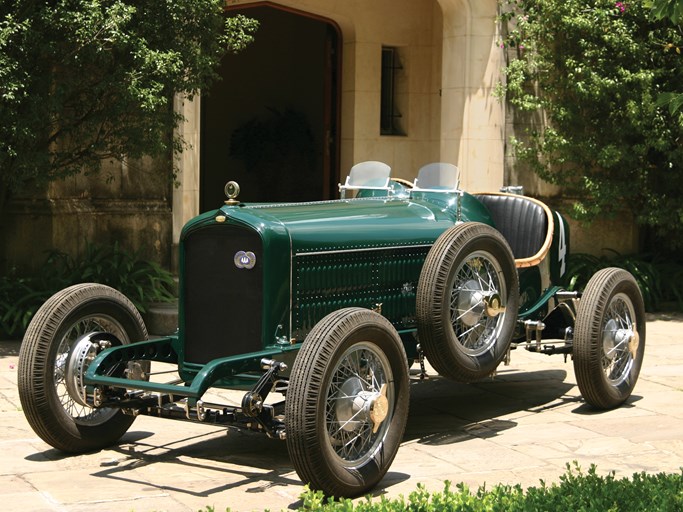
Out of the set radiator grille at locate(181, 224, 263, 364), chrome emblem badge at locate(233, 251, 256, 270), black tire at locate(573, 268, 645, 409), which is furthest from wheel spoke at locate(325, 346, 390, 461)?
black tire at locate(573, 268, 645, 409)

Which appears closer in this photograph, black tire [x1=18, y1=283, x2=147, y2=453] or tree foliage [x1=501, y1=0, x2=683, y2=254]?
black tire [x1=18, y1=283, x2=147, y2=453]

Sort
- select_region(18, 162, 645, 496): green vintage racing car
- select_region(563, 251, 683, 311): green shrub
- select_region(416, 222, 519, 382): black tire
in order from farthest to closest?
select_region(563, 251, 683, 311): green shrub → select_region(416, 222, 519, 382): black tire → select_region(18, 162, 645, 496): green vintage racing car

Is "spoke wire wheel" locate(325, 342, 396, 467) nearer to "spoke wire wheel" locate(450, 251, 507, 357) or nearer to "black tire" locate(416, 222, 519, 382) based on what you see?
"black tire" locate(416, 222, 519, 382)

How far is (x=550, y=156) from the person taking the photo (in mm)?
13883

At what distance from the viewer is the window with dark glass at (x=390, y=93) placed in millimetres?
15891

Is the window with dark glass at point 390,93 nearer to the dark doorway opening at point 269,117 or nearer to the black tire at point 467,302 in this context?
the dark doorway opening at point 269,117

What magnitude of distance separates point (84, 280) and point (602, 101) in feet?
20.4

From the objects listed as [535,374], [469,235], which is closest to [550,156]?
[535,374]

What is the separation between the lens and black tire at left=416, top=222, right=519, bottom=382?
22.2 feet

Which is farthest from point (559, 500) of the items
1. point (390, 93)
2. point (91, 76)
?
point (390, 93)

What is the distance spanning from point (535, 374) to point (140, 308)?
149 inches

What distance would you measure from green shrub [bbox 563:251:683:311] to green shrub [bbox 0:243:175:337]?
195 inches

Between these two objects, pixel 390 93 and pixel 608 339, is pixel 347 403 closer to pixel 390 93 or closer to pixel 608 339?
pixel 608 339

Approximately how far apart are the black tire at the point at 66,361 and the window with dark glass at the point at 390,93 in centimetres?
944
